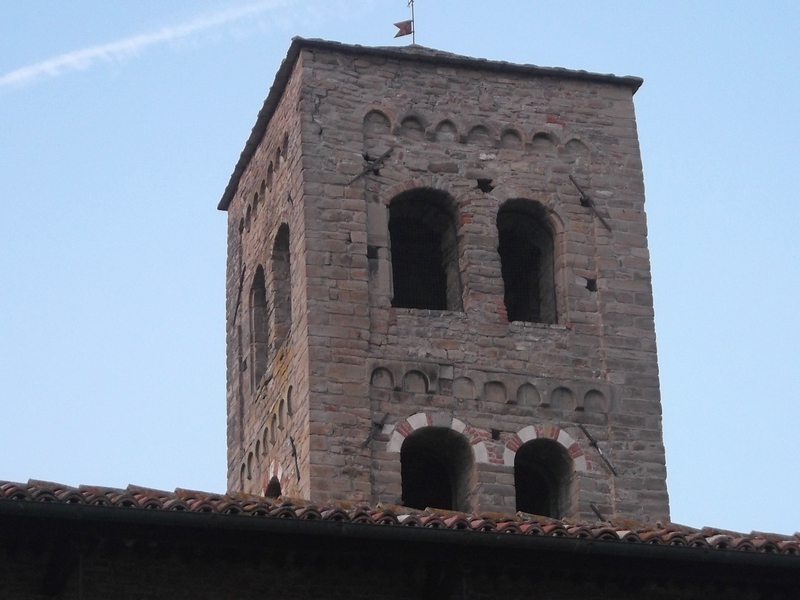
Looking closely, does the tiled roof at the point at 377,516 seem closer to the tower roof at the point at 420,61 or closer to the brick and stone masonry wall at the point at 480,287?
the brick and stone masonry wall at the point at 480,287

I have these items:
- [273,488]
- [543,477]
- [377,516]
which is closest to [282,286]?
[273,488]

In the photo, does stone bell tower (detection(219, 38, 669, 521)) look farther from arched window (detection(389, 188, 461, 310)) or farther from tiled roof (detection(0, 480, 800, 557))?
tiled roof (detection(0, 480, 800, 557))

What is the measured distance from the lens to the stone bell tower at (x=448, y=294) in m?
22.9

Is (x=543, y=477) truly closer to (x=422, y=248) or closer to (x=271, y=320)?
(x=422, y=248)

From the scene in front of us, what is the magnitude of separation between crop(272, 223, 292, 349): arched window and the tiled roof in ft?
26.3

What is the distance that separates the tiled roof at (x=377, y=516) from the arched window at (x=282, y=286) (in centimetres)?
801

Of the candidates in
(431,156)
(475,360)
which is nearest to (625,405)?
(475,360)

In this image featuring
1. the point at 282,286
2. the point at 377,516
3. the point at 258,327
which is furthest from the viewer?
the point at 258,327

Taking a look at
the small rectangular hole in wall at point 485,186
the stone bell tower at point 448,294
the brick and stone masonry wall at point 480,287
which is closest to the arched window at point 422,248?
the stone bell tower at point 448,294

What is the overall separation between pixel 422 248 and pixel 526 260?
1234mm

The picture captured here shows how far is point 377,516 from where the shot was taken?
16.0 meters

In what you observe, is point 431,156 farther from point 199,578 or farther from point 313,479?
point 199,578

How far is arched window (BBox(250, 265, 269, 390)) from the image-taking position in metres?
→ 25.7

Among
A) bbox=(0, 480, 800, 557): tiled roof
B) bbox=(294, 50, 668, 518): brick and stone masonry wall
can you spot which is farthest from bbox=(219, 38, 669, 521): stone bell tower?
bbox=(0, 480, 800, 557): tiled roof
